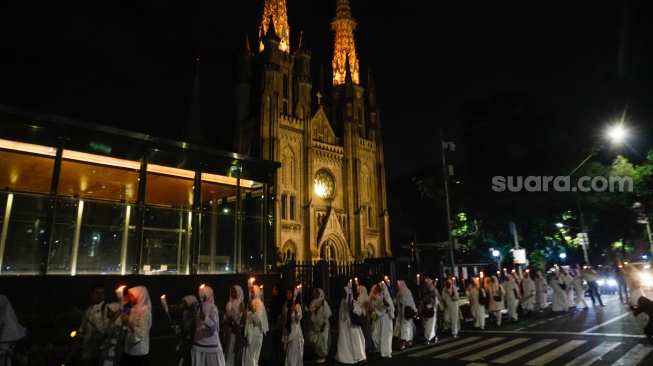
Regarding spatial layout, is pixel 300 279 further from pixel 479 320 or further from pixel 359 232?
pixel 359 232

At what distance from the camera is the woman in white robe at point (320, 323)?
364 inches

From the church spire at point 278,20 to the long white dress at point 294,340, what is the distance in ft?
132

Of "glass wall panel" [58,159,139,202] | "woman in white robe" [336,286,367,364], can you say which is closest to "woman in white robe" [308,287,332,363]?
"woman in white robe" [336,286,367,364]

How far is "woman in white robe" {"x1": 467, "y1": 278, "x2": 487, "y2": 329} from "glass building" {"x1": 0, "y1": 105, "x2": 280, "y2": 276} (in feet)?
25.0

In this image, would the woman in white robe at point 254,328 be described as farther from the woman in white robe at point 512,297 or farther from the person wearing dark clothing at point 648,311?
the woman in white robe at point 512,297

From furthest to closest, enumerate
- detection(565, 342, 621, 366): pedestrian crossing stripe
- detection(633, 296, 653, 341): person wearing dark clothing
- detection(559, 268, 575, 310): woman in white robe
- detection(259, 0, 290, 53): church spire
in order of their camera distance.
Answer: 1. detection(259, 0, 290, 53): church spire
2. detection(559, 268, 575, 310): woman in white robe
3. detection(633, 296, 653, 341): person wearing dark clothing
4. detection(565, 342, 621, 366): pedestrian crossing stripe

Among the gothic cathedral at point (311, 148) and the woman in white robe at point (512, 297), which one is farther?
the gothic cathedral at point (311, 148)

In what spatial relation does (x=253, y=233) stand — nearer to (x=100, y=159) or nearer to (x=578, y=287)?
(x=100, y=159)

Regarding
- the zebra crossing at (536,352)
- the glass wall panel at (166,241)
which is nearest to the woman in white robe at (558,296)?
the zebra crossing at (536,352)

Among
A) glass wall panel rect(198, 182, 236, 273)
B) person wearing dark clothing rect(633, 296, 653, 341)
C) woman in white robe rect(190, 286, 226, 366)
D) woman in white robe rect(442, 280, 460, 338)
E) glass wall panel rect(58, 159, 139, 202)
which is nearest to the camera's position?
woman in white robe rect(190, 286, 226, 366)

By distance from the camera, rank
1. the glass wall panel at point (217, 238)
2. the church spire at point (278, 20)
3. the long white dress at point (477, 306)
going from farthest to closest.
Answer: the church spire at point (278, 20)
the glass wall panel at point (217, 238)
the long white dress at point (477, 306)

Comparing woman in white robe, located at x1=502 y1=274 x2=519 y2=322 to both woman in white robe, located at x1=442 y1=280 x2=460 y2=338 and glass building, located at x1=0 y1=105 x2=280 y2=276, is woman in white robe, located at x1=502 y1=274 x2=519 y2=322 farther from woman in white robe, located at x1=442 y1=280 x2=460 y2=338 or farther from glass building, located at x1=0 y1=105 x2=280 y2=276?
glass building, located at x1=0 y1=105 x2=280 y2=276

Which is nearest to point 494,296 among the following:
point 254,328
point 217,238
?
point 254,328

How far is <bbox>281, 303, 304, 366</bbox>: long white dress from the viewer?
26.6 ft
